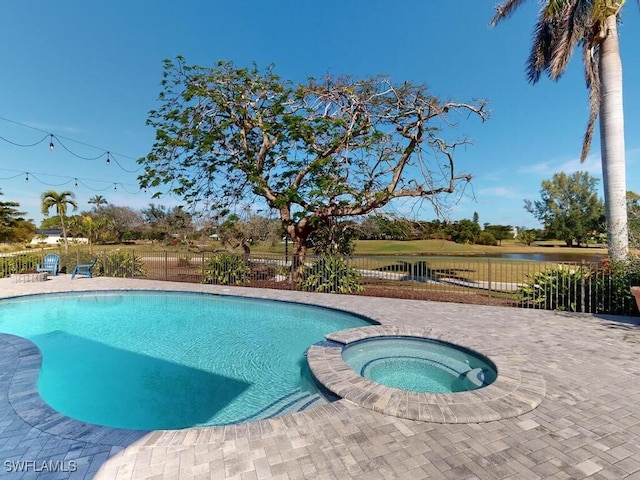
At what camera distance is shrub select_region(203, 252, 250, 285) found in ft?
36.3

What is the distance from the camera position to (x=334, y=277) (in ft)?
31.7

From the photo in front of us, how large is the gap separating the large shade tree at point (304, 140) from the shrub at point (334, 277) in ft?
3.16

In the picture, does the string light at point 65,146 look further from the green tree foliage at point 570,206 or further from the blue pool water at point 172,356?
the green tree foliage at point 570,206

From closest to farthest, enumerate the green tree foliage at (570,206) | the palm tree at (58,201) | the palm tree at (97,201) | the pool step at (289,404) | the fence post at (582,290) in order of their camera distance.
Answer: the pool step at (289,404), the fence post at (582,290), the palm tree at (58,201), the green tree foliage at (570,206), the palm tree at (97,201)

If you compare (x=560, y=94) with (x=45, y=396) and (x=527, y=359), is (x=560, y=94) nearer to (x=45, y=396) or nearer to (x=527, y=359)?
(x=527, y=359)

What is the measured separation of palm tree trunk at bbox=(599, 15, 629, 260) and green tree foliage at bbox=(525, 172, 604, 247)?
38054mm

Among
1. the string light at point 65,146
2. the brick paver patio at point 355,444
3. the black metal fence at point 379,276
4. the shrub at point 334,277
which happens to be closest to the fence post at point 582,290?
the black metal fence at point 379,276

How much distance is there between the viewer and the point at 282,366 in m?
4.59

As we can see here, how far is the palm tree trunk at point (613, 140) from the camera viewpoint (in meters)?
7.16

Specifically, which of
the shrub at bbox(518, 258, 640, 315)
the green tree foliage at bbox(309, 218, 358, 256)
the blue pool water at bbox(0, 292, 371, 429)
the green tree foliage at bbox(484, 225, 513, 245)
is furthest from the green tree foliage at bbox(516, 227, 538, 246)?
the blue pool water at bbox(0, 292, 371, 429)

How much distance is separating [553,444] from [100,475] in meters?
3.21

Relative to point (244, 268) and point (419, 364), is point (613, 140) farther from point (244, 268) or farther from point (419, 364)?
point (244, 268)

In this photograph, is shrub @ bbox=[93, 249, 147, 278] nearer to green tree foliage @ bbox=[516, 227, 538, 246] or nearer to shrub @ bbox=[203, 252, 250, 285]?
shrub @ bbox=[203, 252, 250, 285]

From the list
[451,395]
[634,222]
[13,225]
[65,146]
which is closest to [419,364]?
[451,395]
